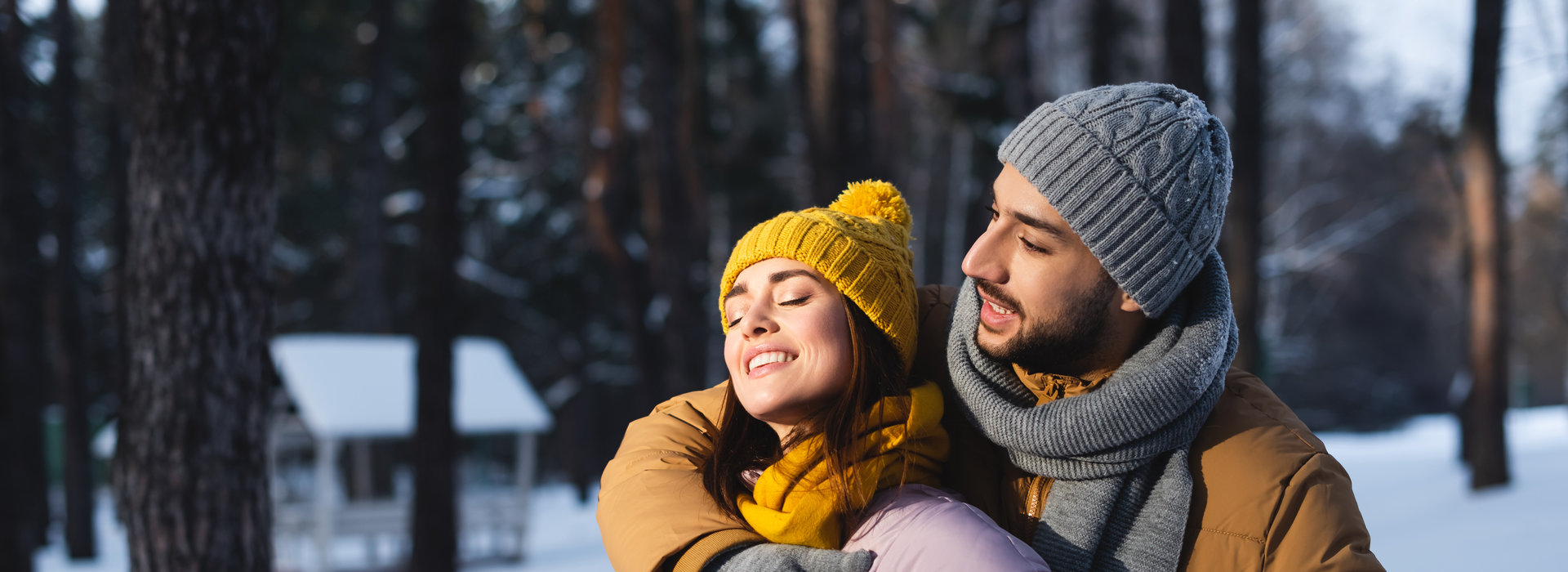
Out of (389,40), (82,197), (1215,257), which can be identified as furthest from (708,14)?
(1215,257)

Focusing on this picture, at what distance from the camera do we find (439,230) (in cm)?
861

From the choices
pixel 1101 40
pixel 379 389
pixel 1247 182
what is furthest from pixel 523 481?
pixel 1247 182

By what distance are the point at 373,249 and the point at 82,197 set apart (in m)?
11.2

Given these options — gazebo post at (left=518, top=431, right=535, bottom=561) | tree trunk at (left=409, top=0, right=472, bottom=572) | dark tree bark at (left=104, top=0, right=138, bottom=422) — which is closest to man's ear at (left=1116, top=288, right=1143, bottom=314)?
tree trunk at (left=409, top=0, right=472, bottom=572)

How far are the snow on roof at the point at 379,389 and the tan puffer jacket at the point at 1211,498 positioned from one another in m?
10.0

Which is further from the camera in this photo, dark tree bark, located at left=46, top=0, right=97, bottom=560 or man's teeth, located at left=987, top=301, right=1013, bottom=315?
dark tree bark, located at left=46, top=0, right=97, bottom=560

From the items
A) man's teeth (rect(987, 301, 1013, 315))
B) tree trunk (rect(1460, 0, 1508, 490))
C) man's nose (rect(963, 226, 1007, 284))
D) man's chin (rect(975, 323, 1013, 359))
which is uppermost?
man's nose (rect(963, 226, 1007, 284))

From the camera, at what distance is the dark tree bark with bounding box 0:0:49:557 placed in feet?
26.3

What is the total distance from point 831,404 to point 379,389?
12.0 meters

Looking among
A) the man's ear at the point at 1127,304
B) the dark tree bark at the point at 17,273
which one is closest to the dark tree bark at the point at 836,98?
the dark tree bark at the point at 17,273

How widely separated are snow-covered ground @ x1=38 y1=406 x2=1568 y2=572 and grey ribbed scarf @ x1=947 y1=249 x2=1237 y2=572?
7.99 m

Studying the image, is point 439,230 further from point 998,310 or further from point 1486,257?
point 1486,257

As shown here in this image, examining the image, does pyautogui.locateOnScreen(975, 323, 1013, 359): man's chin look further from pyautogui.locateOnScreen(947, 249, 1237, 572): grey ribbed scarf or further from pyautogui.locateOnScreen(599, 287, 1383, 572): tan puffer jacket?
pyautogui.locateOnScreen(599, 287, 1383, 572): tan puffer jacket

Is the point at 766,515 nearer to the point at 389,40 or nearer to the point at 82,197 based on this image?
the point at 389,40
